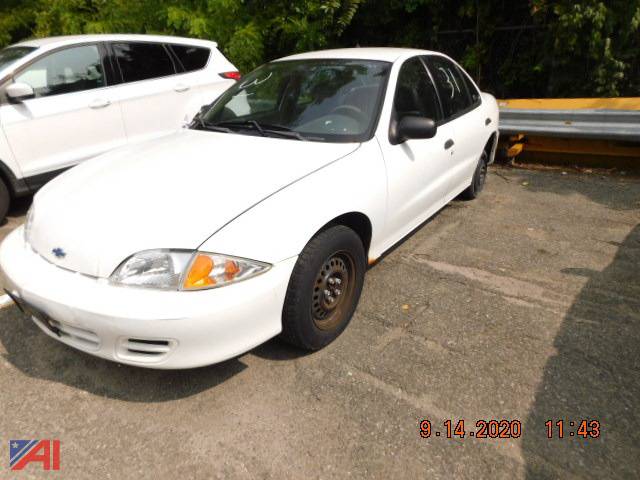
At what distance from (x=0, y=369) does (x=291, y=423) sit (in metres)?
1.65

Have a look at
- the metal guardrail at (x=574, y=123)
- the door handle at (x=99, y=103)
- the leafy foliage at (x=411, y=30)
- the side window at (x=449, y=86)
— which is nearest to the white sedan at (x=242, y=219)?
the side window at (x=449, y=86)

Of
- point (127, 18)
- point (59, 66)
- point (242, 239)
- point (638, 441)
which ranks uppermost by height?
point (127, 18)

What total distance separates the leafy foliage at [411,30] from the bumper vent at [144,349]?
6.44 metres

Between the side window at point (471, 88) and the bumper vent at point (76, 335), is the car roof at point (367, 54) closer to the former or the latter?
the side window at point (471, 88)

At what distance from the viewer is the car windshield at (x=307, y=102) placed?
2.96 metres

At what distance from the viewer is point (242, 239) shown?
2098 millimetres

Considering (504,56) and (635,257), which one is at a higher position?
(504,56)

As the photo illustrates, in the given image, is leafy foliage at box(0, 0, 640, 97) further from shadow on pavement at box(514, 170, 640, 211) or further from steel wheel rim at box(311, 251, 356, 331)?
steel wheel rim at box(311, 251, 356, 331)

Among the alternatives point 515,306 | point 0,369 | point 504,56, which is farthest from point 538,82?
point 0,369

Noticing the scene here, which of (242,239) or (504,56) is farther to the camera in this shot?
(504,56)

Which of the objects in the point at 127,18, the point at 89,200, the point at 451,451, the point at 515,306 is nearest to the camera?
the point at 451,451

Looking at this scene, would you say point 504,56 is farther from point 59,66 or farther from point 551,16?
point 59,66

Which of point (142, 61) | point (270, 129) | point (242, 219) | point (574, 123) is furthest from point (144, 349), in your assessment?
point (574, 123)

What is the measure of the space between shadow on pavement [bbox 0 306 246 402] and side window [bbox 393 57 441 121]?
6.60ft
